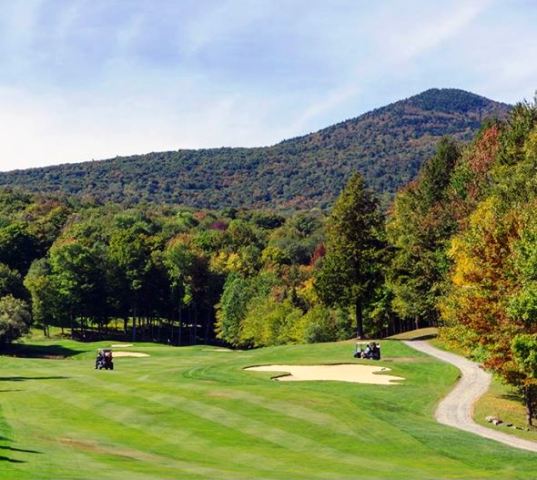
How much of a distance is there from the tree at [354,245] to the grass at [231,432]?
19845mm

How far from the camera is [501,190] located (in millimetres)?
55031

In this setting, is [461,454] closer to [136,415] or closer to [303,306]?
[136,415]

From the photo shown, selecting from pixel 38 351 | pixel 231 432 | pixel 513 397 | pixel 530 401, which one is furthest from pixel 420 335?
pixel 231 432

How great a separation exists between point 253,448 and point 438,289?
151 ft

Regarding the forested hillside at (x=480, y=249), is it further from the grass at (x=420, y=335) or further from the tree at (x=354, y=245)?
the tree at (x=354, y=245)

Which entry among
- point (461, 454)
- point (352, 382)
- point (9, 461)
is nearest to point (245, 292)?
point (352, 382)

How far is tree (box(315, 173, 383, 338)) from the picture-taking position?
→ 205 feet

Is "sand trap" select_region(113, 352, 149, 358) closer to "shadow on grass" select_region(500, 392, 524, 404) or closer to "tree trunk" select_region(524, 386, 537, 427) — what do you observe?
"shadow on grass" select_region(500, 392, 524, 404)

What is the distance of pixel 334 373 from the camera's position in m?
46.2

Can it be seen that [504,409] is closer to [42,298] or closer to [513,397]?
[513,397]

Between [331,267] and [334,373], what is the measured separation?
716 inches

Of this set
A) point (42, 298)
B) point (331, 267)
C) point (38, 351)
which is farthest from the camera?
point (42, 298)

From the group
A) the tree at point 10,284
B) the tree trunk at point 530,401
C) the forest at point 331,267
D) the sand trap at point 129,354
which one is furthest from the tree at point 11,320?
the tree trunk at point 530,401

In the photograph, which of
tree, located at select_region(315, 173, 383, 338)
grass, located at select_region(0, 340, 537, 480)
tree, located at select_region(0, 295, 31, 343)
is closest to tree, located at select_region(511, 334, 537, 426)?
grass, located at select_region(0, 340, 537, 480)
